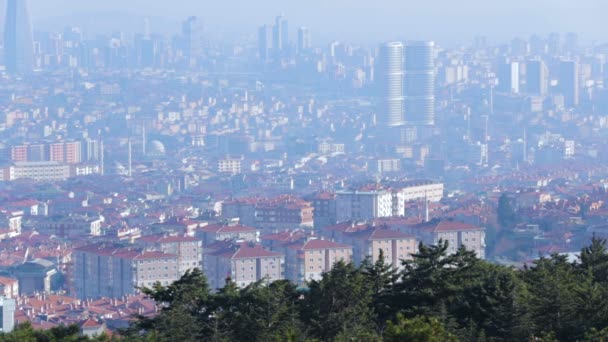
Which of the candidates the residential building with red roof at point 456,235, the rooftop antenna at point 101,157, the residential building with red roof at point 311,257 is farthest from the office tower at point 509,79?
the residential building with red roof at point 311,257

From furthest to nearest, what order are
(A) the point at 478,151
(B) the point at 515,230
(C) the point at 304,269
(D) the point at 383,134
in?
(D) the point at 383,134 < (A) the point at 478,151 < (B) the point at 515,230 < (C) the point at 304,269

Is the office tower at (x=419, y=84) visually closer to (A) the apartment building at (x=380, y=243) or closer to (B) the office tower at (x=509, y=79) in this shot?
(B) the office tower at (x=509, y=79)

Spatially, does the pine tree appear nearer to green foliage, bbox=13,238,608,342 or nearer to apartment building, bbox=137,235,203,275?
green foliage, bbox=13,238,608,342

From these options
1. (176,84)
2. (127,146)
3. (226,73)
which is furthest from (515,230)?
(226,73)

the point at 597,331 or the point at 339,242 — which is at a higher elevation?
the point at 597,331

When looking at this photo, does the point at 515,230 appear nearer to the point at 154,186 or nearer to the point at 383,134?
the point at 154,186

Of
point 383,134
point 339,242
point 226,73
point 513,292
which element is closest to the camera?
point 513,292
